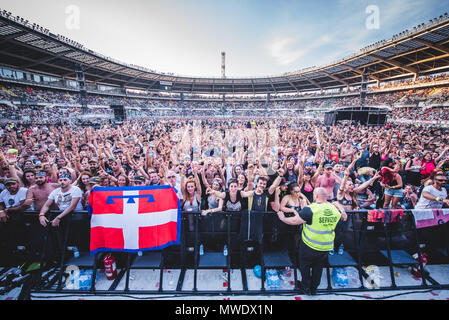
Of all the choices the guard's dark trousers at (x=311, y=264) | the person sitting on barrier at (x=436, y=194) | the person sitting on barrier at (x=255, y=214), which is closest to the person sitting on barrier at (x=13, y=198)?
the person sitting on barrier at (x=255, y=214)

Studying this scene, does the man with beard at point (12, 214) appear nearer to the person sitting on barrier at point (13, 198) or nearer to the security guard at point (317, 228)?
the person sitting on barrier at point (13, 198)

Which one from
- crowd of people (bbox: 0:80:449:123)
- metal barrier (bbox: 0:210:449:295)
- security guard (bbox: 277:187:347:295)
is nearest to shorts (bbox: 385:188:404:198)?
metal barrier (bbox: 0:210:449:295)

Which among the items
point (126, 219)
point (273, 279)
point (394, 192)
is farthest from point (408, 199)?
point (126, 219)

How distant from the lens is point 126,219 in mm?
3240

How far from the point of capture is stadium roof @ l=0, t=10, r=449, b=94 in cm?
2236

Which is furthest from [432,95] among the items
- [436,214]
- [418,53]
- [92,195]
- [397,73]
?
[92,195]

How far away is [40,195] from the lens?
364 centimetres

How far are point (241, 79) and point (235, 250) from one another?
187ft

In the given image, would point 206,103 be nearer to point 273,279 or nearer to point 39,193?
point 39,193

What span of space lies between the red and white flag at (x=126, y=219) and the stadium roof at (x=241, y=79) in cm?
3022

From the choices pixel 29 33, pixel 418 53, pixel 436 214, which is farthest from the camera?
pixel 418 53

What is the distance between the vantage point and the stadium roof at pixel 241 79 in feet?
73.4
